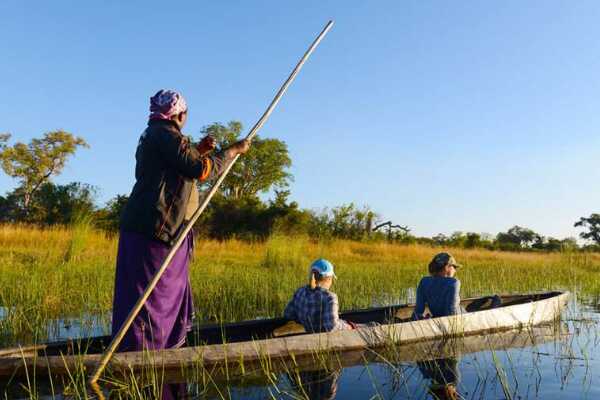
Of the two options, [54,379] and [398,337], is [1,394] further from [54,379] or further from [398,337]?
[398,337]

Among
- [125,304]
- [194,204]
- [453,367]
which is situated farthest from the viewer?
[453,367]

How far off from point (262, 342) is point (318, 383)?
590 millimetres

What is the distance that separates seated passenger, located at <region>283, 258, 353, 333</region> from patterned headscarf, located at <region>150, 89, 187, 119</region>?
1722mm

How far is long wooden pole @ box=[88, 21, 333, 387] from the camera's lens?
3123 millimetres

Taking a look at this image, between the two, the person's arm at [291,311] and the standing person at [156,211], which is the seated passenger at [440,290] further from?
the standing person at [156,211]

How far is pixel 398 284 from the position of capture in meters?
9.62

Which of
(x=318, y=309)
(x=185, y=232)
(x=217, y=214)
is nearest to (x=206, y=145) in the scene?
(x=185, y=232)

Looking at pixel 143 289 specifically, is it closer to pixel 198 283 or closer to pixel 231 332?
pixel 231 332

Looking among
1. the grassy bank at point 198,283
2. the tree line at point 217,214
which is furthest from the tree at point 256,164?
the grassy bank at point 198,283

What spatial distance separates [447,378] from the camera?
391 centimetres

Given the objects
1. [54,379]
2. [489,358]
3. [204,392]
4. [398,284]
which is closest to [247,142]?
[204,392]

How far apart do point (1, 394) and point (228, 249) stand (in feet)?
44.6

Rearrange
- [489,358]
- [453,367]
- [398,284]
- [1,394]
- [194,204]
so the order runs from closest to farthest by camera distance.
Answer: [1,394] → [194,204] → [453,367] → [489,358] → [398,284]

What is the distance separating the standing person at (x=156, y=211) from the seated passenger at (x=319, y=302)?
1.26m
